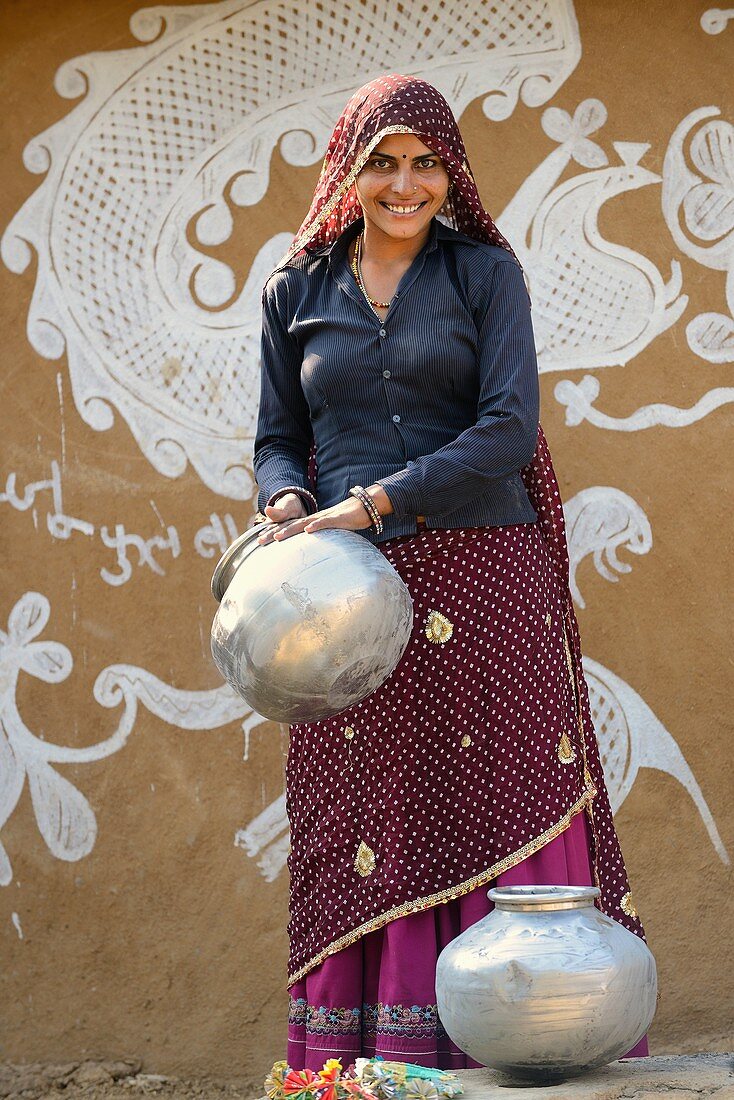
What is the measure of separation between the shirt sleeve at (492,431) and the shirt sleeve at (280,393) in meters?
0.32

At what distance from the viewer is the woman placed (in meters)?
2.72

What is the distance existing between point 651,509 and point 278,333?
1567 millimetres

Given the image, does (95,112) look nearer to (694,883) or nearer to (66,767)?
(66,767)

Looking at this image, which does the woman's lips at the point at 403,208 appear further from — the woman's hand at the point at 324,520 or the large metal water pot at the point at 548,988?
the large metal water pot at the point at 548,988

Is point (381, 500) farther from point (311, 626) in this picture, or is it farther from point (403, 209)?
point (403, 209)

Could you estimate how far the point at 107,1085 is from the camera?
163 inches

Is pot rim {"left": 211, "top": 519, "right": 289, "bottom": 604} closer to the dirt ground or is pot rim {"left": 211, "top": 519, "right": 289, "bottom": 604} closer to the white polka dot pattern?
the white polka dot pattern

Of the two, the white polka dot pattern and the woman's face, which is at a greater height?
the woman's face

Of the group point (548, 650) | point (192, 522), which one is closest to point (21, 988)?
point (192, 522)

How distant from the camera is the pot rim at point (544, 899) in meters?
2.25

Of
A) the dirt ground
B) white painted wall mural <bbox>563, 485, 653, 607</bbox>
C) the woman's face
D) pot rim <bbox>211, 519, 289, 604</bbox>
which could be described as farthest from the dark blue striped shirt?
the dirt ground

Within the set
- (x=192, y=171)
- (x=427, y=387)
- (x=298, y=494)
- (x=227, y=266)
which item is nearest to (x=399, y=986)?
(x=298, y=494)

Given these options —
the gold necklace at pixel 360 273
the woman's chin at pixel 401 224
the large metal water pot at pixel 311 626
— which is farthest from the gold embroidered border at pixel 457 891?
the woman's chin at pixel 401 224

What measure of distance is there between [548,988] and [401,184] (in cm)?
Result: 159
